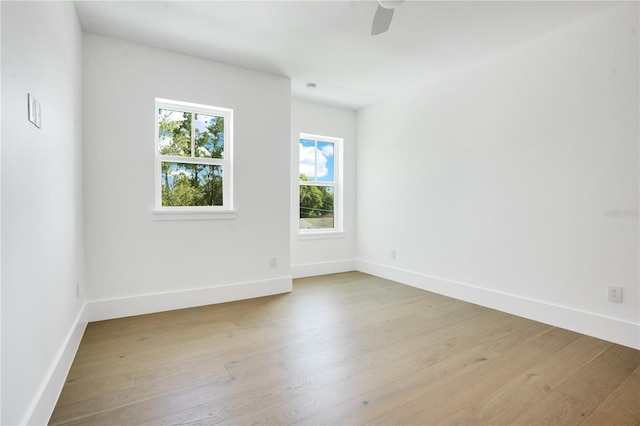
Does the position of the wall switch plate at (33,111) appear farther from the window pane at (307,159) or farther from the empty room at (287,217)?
the window pane at (307,159)

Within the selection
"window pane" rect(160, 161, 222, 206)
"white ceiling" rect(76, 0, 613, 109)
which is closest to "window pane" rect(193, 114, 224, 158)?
"window pane" rect(160, 161, 222, 206)

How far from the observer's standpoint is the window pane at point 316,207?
188 inches

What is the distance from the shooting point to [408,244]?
421cm

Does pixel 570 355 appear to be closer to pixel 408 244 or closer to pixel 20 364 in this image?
pixel 408 244

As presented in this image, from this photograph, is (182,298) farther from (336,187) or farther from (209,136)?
(336,187)

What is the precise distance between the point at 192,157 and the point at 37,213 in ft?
6.39

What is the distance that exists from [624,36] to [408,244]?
2723 millimetres

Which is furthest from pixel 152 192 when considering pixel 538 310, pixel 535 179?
pixel 538 310

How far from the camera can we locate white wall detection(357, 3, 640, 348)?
2.41 meters

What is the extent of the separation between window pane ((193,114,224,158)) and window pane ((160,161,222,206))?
0.47ft

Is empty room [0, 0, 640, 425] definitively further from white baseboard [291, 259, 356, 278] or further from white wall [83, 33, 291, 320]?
white baseboard [291, 259, 356, 278]

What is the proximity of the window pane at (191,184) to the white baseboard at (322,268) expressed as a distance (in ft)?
5.16

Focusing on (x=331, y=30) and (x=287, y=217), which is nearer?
(x=331, y=30)

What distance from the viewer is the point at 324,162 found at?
4.96 meters
